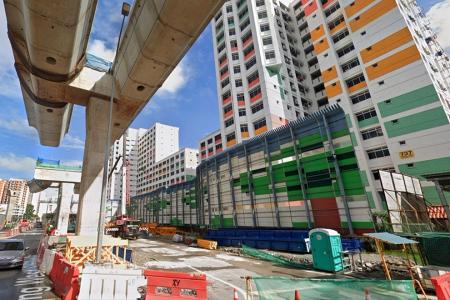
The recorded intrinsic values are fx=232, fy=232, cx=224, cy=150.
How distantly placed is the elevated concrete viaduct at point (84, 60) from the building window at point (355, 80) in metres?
34.3

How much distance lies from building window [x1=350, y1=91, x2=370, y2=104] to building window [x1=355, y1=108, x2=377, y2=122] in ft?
6.76

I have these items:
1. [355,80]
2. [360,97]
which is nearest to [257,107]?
[355,80]

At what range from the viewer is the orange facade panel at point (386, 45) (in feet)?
98.8

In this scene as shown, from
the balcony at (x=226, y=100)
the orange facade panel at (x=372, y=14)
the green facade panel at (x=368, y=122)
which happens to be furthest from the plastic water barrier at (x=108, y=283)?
the balcony at (x=226, y=100)

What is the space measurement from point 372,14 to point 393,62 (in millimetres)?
8764

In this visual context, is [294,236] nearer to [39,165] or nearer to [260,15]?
[39,165]

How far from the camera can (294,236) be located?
61.4 feet

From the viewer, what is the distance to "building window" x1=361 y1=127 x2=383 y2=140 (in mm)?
30642

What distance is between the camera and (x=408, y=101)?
1117 inches

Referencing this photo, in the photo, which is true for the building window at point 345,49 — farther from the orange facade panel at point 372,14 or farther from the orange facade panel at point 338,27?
the orange facade panel at point 338,27

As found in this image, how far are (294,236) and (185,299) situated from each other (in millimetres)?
14117

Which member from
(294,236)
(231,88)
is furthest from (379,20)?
(294,236)

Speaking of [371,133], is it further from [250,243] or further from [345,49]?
[250,243]

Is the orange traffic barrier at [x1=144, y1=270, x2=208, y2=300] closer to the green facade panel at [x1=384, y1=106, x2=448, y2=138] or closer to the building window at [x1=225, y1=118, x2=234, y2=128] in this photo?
the green facade panel at [x1=384, y1=106, x2=448, y2=138]
